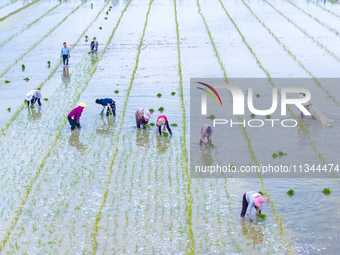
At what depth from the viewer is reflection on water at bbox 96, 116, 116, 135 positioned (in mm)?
13414

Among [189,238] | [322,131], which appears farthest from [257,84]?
[189,238]

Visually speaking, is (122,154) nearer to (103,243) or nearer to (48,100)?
(103,243)

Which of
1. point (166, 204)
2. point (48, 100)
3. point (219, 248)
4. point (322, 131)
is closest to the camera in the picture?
point (219, 248)

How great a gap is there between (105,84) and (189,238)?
10795 mm

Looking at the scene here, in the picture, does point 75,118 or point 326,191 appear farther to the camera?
point 75,118

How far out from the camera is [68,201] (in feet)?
30.9

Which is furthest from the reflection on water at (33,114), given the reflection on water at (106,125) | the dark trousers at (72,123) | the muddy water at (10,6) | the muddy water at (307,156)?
the muddy water at (10,6)

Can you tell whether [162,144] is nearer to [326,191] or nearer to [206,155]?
[206,155]

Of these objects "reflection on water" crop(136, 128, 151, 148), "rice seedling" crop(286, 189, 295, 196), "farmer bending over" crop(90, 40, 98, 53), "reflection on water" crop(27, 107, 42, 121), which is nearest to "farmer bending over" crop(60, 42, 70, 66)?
"farmer bending over" crop(90, 40, 98, 53)

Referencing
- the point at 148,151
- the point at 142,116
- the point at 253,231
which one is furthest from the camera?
the point at 142,116

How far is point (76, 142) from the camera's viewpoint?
12641 millimetres

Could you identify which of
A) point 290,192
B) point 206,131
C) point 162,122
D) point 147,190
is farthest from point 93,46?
point 290,192

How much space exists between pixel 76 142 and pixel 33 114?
2.94 m

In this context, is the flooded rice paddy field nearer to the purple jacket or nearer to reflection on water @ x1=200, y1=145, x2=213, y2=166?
reflection on water @ x1=200, y1=145, x2=213, y2=166
